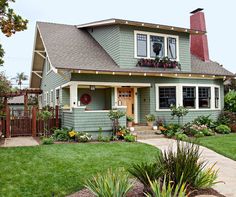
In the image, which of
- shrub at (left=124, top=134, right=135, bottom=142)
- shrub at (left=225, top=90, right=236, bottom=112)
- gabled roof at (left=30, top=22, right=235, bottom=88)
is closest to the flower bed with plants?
shrub at (left=124, top=134, right=135, bottom=142)

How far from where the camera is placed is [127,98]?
641 inches

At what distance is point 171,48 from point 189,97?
336 centimetres

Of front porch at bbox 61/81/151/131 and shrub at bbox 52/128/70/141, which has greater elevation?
front porch at bbox 61/81/151/131

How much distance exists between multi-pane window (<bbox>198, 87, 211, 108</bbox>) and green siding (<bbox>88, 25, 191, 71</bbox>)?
66.3 inches

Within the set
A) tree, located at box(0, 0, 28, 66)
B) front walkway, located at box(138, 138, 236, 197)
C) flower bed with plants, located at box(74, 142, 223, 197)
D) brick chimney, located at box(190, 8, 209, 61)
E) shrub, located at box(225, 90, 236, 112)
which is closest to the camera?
flower bed with plants, located at box(74, 142, 223, 197)

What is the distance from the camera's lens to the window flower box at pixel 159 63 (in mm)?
16009

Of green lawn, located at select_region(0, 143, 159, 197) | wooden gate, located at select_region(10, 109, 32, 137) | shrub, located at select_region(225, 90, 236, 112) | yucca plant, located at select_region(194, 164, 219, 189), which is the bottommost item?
green lawn, located at select_region(0, 143, 159, 197)

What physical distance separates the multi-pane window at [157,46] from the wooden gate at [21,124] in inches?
314

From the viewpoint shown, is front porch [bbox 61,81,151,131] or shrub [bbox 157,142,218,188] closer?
shrub [bbox 157,142,218,188]

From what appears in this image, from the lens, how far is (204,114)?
1661cm

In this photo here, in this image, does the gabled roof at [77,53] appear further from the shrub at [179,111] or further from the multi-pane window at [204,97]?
the shrub at [179,111]

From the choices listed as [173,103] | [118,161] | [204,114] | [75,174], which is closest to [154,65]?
[173,103]

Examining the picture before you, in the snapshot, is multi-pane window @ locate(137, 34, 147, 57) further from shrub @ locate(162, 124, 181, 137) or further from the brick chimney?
the brick chimney

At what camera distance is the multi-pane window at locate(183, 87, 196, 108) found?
16250 millimetres
